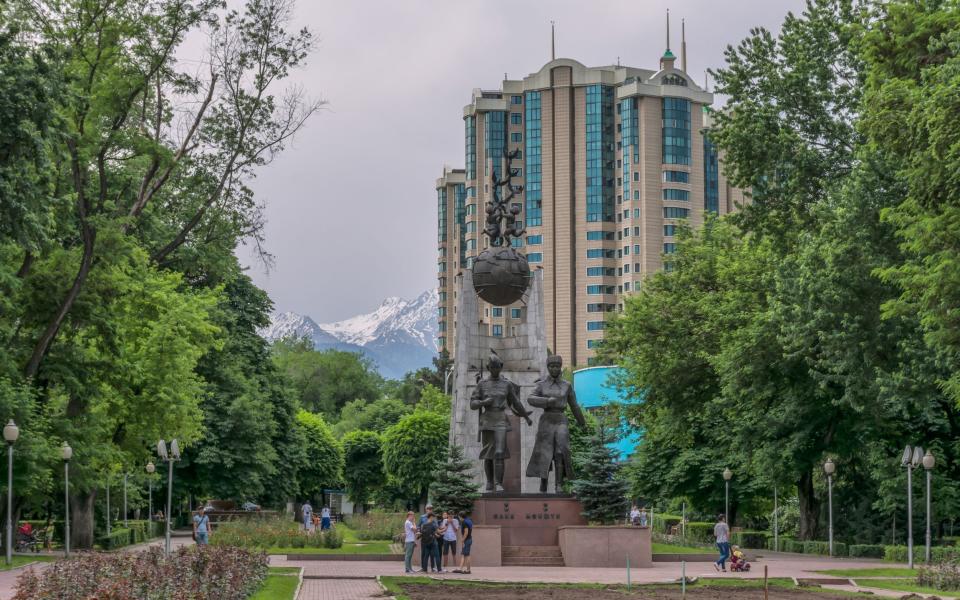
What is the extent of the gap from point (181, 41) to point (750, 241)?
1974cm

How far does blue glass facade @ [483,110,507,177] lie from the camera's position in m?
146

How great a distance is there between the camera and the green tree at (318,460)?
81062mm

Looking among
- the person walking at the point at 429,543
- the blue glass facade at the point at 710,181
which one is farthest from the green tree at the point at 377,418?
the person walking at the point at 429,543

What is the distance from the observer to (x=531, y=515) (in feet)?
110

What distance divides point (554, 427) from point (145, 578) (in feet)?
60.8

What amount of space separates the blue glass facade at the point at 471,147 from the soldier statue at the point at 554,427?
117 m

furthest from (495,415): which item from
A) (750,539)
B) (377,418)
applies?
(377,418)

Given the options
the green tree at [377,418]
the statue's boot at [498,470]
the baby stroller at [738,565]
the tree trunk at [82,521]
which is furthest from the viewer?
the green tree at [377,418]

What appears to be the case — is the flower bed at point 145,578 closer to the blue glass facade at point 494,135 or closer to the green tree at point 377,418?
the green tree at point 377,418

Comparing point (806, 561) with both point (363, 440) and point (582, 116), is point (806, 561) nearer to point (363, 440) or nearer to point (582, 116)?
point (363, 440)

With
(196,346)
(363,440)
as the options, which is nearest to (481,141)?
(363,440)

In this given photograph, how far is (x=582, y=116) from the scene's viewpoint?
143 meters

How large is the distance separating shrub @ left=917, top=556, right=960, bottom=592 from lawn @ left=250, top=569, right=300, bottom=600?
12303mm

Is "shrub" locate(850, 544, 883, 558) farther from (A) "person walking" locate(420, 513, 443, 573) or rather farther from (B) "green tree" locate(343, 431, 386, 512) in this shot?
(B) "green tree" locate(343, 431, 386, 512)
